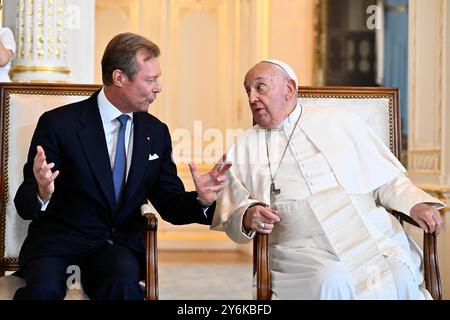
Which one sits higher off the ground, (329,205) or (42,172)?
(42,172)

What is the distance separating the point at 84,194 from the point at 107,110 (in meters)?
0.33

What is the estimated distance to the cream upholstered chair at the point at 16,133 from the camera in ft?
11.1

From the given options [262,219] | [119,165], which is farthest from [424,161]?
[119,165]

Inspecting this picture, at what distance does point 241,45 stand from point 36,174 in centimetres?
595

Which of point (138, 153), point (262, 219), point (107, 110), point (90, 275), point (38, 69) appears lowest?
point (90, 275)

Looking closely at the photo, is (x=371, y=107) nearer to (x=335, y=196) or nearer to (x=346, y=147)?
(x=346, y=147)

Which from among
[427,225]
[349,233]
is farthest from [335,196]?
[427,225]

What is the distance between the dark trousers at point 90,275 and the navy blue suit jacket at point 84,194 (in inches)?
1.6

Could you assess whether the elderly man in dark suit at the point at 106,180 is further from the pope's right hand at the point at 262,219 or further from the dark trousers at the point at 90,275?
the pope's right hand at the point at 262,219

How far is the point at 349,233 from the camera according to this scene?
3.15m

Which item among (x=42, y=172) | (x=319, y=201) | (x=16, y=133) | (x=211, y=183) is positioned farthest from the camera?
(x=16, y=133)

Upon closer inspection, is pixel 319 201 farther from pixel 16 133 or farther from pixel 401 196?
pixel 16 133

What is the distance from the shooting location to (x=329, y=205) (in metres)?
3.23

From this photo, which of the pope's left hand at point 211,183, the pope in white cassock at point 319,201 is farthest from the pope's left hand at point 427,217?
the pope's left hand at point 211,183
